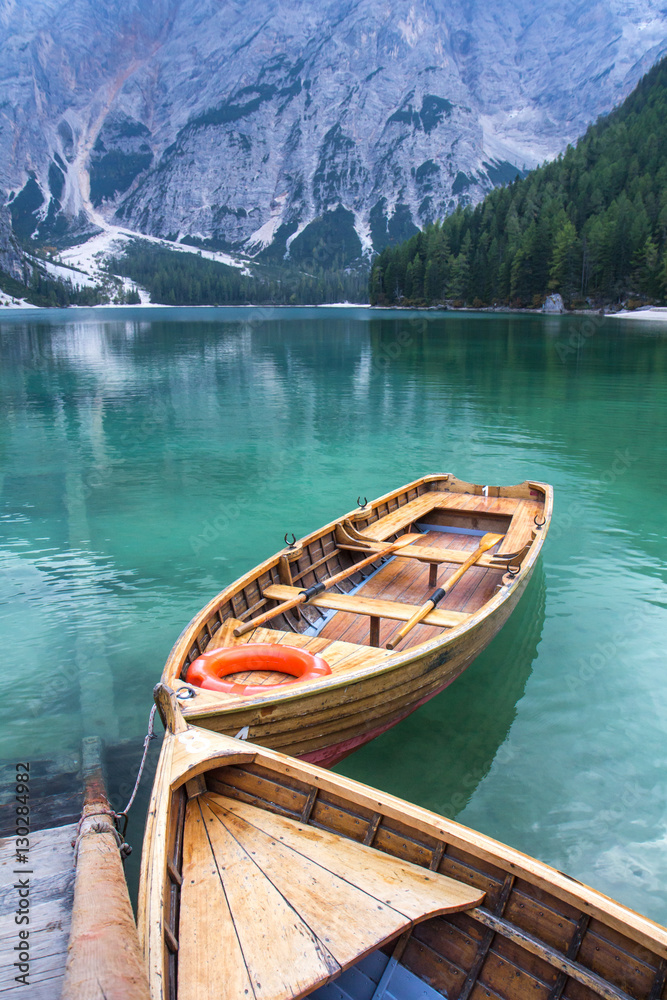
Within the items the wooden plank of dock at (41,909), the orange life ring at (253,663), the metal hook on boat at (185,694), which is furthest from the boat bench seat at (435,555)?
the wooden plank of dock at (41,909)

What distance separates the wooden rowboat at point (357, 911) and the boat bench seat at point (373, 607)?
3.89m

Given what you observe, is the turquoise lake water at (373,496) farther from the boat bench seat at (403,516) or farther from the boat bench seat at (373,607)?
the boat bench seat at (403,516)

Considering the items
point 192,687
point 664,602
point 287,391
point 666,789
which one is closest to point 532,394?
point 287,391

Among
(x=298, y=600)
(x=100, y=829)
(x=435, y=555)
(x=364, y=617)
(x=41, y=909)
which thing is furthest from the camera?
(x=435, y=555)

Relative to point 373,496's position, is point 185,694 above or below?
above

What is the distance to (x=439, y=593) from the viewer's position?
31.8 feet

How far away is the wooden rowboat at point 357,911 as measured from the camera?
12.5 ft

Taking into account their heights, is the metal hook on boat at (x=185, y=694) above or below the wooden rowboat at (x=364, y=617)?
above

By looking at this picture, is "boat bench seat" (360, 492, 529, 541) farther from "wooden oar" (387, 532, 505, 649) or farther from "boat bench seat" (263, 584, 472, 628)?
"boat bench seat" (263, 584, 472, 628)

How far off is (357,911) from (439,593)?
5.87m

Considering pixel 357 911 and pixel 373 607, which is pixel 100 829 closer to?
→ pixel 357 911

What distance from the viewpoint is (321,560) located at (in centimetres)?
1140

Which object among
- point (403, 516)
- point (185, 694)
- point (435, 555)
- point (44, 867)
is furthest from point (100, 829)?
point (403, 516)

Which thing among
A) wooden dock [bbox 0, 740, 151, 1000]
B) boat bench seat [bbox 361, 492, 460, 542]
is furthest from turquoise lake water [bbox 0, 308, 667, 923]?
boat bench seat [bbox 361, 492, 460, 542]
